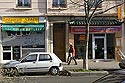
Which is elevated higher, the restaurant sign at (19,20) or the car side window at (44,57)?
the restaurant sign at (19,20)

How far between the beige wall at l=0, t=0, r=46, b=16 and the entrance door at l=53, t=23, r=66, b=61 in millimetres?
1887

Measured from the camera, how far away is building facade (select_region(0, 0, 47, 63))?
27.7 meters

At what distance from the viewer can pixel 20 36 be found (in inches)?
1102

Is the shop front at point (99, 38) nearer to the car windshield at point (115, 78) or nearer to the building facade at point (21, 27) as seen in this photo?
the building facade at point (21, 27)

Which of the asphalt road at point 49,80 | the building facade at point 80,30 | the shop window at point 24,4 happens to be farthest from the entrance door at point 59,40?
the asphalt road at point 49,80

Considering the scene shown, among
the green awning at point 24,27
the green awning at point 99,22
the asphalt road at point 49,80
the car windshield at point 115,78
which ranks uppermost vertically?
the green awning at point 99,22

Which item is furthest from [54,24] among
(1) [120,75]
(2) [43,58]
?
(1) [120,75]

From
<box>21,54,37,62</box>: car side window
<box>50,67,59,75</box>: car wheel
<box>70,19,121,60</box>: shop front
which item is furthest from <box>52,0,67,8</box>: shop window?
<box>50,67,59,75</box>: car wheel

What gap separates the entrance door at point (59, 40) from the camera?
28594 mm

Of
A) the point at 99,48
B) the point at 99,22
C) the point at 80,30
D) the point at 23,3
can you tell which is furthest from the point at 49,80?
the point at 23,3

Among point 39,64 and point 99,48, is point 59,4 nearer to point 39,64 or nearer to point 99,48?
point 99,48

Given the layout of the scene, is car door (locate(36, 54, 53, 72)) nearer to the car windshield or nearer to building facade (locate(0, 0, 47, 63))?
building facade (locate(0, 0, 47, 63))

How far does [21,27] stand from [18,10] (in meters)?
1.48

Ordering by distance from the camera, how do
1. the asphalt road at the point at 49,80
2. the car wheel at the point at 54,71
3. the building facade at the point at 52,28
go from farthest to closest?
the building facade at the point at 52,28
the car wheel at the point at 54,71
the asphalt road at the point at 49,80
